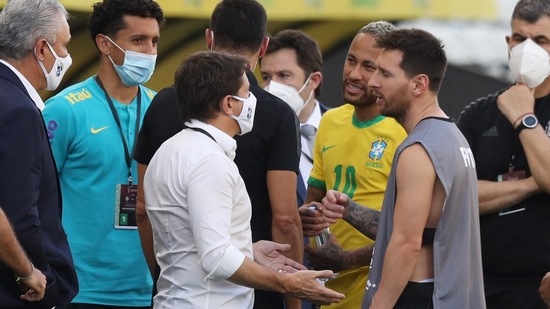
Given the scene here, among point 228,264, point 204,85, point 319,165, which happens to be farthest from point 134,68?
point 228,264

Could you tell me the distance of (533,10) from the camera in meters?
4.98

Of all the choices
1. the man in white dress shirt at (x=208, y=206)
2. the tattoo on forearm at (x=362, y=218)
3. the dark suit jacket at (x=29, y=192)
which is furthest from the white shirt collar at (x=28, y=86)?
the tattoo on forearm at (x=362, y=218)

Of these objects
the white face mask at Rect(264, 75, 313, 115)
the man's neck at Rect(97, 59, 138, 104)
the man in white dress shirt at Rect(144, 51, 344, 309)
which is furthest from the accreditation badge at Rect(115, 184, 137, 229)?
the white face mask at Rect(264, 75, 313, 115)

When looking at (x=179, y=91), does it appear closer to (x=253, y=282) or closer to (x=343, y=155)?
(x=253, y=282)

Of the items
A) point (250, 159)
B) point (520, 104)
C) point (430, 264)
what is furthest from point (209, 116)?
point (520, 104)

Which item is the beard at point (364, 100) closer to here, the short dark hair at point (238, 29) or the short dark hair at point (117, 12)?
A: the short dark hair at point (238, 29)

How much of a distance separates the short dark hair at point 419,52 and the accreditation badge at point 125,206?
1346mm

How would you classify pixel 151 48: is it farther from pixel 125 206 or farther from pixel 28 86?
pixel 28 86

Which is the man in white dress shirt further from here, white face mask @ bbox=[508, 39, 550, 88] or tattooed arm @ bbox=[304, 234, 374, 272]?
white face mask @ bbox=[508, 39, 550, 88]

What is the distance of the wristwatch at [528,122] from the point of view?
4.84 m

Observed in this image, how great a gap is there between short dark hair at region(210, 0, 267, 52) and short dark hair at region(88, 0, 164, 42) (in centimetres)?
52

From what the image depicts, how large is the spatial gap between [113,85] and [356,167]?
116 cm

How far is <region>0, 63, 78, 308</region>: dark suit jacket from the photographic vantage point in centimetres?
377

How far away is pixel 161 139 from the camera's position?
4.59 meters
